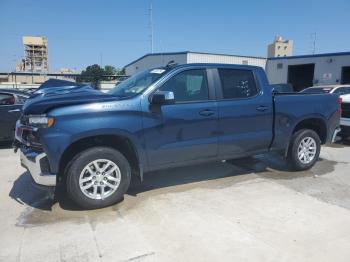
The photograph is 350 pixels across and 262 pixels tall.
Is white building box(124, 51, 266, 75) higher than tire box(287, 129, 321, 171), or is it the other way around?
white building box(124, 51, 266, 75)

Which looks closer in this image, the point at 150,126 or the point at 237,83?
the point at 150,126

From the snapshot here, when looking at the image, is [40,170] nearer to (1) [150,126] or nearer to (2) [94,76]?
(1) [150,126]

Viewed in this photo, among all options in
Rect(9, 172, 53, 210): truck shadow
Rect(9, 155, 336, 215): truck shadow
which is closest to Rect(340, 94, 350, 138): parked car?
Rect(9, 155, 336, 215): truck shadow

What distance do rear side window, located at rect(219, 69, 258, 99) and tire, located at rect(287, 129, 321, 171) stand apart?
1.31 meters

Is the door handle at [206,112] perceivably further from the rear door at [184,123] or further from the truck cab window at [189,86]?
the truck cab window at [189,86]

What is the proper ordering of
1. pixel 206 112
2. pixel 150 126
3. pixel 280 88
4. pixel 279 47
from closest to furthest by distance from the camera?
pixel 150 126 → pixel 206 112 → pixel 280 88 → pixel 279 47

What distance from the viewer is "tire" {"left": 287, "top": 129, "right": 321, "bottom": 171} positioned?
19.5 feet

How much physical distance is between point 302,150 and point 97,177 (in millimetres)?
3851

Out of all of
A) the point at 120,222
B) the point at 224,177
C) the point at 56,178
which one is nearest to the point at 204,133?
the point at 224,177

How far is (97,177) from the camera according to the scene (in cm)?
428

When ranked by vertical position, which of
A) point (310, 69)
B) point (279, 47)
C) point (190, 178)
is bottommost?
point (190, 178)

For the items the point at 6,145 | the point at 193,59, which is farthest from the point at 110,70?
the point at 6,145

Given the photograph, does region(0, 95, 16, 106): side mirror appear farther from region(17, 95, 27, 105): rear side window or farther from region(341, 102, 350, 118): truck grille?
A: region(341, 102, 350, 118): truck grille

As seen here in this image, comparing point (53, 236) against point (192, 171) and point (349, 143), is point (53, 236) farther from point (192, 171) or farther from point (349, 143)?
point (349, 143)
